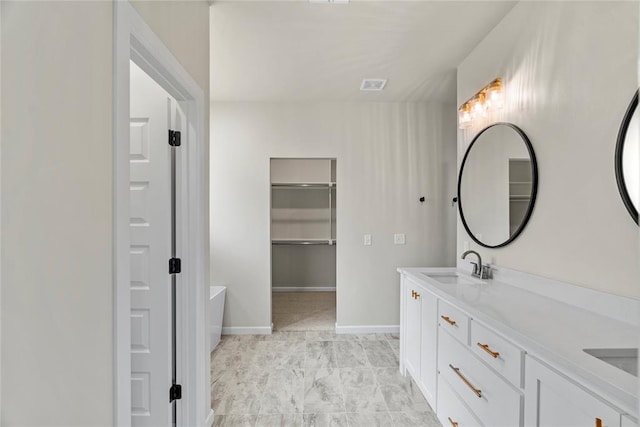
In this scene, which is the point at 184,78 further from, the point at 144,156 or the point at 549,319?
the point at 549,319

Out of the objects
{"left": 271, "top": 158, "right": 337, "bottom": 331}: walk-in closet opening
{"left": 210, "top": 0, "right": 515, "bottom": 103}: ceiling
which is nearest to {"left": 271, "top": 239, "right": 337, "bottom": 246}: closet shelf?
{"left": 271, "top": 158, "right": 337, "bottom": 331}: walk-in closet opening

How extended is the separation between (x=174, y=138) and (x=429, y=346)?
81.4 inches

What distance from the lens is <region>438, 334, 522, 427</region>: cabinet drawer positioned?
1.31 metres

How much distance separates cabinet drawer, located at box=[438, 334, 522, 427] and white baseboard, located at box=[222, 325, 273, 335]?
7.33 feet


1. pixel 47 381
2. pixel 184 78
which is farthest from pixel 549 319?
pixel 184 78

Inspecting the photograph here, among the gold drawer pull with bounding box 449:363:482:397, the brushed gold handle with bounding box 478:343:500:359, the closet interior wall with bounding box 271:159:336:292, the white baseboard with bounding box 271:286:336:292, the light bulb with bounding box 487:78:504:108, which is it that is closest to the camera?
the brushed gold handle with bounding box 478:343:500:359

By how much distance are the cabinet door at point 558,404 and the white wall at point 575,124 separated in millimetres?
594

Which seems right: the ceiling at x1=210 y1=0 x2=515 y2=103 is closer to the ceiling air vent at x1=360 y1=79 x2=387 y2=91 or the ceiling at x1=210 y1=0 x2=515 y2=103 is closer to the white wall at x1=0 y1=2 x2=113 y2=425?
the ceiling air vent at x1=360 y1=79 x2=387 y2=91

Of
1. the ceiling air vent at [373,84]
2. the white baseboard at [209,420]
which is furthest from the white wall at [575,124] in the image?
the white baseboard at [209,420]

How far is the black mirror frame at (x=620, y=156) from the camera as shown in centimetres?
131

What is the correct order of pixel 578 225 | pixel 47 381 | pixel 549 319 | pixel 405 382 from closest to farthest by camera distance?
pixel 47 381 < pixel 549 319 < pixel 578 225 < pixel 405 382

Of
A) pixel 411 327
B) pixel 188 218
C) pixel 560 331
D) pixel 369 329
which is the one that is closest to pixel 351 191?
pixel 369 329

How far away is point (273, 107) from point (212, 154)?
89 centimetres

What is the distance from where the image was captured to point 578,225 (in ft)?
5.27
